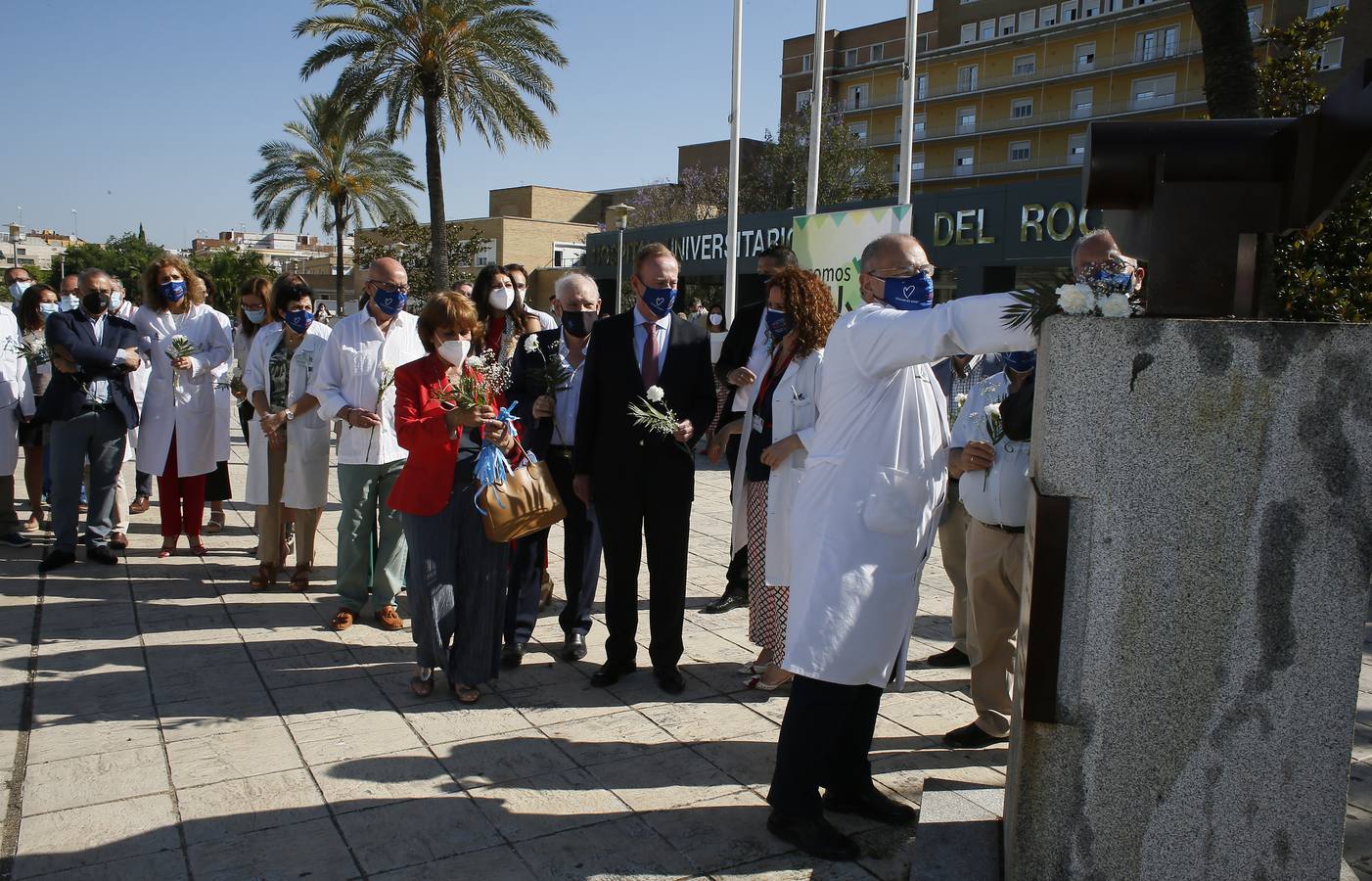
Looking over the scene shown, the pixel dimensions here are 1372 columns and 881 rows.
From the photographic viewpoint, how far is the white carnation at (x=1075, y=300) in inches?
105

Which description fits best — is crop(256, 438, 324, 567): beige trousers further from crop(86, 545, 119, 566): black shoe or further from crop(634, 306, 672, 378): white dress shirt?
crop(634, 306, 672, 378): white dress shirt

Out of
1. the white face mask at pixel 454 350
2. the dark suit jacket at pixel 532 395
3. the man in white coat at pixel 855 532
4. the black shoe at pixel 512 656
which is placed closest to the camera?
the man in white coat at pixel 855 532

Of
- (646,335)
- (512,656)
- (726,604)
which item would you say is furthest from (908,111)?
(512,656)

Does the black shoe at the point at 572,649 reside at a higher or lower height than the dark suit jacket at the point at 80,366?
lower

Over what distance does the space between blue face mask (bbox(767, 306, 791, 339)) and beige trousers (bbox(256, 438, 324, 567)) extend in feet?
11.4

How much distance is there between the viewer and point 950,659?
18.4ft

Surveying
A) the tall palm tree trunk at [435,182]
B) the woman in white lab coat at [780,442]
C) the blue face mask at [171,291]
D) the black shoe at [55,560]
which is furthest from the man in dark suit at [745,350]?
the tall palm tree trunk at [435,182]

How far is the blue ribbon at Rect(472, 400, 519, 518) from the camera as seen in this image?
484cm

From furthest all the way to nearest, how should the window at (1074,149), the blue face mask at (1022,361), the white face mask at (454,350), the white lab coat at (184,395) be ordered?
the window at (1074,149)
the white lab coat at (184,395)
the white face mask at (454,350)
the blue face mask at (1022,361)

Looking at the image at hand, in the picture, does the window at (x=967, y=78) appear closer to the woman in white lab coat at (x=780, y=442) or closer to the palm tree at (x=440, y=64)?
the palm tree at (x=440, y=64)

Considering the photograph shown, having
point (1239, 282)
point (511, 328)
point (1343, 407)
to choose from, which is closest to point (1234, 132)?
point (1239, 282)

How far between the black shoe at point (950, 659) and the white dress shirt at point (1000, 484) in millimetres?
1345

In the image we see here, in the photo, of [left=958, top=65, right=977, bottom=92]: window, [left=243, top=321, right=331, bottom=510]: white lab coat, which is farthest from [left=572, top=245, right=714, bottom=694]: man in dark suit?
[left=958, top=65, right=977, bottom=92]: window

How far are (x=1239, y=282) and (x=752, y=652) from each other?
360cm
